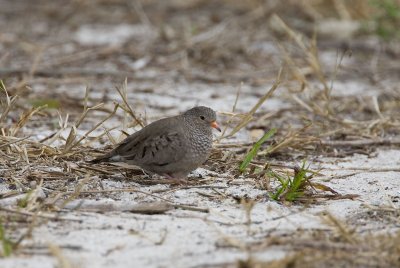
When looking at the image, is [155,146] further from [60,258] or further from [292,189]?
[60,258]

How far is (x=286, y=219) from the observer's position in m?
3.71

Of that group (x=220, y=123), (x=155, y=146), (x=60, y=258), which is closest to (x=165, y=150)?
Answer: (x=155, y=146)

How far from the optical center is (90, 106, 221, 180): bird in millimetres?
4484

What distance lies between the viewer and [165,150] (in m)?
4.52

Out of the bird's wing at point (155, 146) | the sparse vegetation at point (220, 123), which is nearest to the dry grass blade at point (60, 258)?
the sparse vegetation at point (220, 123)

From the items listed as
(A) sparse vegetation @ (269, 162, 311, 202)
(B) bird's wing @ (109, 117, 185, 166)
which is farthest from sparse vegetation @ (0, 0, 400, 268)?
(B) bird's wing @ (109, 117, 185, 166)

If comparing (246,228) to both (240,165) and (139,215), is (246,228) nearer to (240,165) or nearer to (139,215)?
(139,215)

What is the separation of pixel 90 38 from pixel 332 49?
2759mm

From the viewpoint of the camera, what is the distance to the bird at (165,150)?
4484 mm

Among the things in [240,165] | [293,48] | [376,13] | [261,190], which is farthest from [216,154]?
[376,13]

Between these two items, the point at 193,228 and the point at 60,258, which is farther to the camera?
the point at 193,228

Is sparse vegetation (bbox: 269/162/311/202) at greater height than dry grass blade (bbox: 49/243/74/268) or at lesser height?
greater

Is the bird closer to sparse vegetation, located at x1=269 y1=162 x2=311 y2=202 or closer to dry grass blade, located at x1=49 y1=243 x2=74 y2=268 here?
sparse vegetation, located at x1=269 y1=162 x2=311 y2=202

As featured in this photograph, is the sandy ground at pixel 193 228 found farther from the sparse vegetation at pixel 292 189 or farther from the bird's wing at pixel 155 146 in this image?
the bird's wing at pixel 155 146
